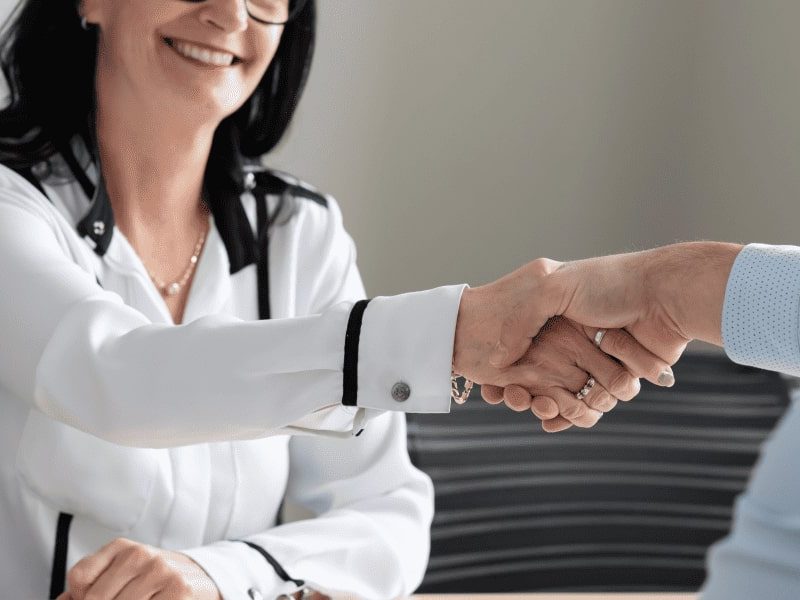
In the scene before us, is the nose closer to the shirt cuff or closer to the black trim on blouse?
the black trim on blouse

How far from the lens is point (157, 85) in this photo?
1692 mm

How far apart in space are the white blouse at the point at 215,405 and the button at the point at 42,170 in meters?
0.01

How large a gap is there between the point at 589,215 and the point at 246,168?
59.2 inches

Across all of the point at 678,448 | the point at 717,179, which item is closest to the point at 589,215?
the point at 717,179

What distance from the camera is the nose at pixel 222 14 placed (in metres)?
1.72

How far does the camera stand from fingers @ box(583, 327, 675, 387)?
142cm

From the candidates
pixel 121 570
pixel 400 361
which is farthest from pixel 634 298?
pixel 121 570

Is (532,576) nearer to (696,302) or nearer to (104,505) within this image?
(104,505)

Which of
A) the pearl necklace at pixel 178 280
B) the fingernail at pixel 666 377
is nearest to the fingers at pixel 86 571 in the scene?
the pearl necklace at pixel 178 280

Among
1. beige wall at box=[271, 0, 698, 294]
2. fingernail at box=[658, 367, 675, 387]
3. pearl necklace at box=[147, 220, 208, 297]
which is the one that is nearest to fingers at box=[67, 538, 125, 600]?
pearl necklace at box=[147, 220, 208, 297]

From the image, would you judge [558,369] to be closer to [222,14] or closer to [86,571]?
[86,571]

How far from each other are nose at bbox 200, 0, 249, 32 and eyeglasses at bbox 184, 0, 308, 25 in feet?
0.12

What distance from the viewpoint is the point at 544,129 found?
318 cm

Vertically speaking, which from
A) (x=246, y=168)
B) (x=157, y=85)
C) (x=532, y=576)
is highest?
(x=157, y=85)
